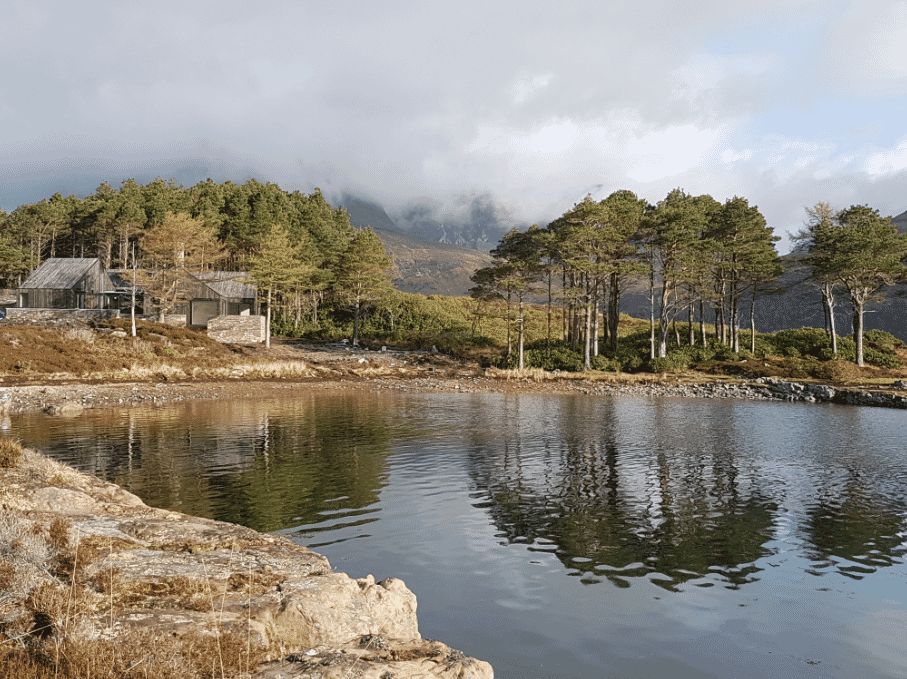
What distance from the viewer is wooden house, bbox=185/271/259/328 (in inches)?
2771

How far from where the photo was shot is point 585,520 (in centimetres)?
1345

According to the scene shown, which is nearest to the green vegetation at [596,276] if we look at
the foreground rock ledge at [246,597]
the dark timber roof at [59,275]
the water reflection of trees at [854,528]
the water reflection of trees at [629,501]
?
the dark timber roof at [59,275]

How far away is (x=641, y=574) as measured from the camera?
34.0 ft

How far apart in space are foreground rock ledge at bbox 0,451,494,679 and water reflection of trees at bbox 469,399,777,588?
489cm

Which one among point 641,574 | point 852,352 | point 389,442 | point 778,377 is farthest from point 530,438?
point 852,352

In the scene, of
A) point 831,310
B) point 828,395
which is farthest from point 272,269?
point 831,310

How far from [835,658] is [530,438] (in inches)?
668

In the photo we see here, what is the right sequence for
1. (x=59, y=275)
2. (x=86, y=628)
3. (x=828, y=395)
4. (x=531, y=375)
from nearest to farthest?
(x=86, y=628) < (x=828, y=395) < (x=531, y=375) < (x=59, y=275)

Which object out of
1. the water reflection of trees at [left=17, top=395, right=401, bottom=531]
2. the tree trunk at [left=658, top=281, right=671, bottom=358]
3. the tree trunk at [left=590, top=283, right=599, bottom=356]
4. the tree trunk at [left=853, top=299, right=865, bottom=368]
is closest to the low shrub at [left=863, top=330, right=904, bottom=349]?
the tree trunk at [left=853, top=299, right=865, bottom=368]

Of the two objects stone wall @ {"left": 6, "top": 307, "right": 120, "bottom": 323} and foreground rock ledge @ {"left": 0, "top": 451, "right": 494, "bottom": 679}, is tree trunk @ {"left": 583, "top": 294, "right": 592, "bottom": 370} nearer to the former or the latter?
foreground rock ledge @ {"left": 0, "top": 451, "right": 494, "bottom": 679}

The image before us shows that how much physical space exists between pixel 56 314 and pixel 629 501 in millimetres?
71371

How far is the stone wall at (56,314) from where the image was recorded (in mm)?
63750

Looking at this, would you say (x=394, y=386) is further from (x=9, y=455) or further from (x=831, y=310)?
(x=831, y=310)

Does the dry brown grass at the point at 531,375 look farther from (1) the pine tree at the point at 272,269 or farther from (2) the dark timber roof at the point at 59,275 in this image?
(2) the dark timber roof at the point at 59,275
